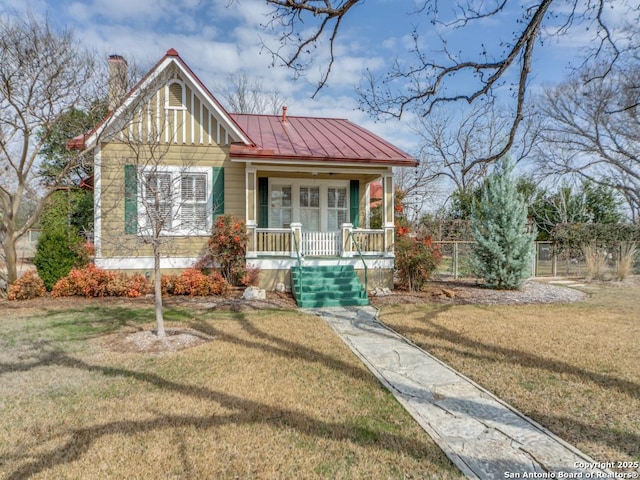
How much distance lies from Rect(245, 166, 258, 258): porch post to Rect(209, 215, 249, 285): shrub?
159 mm

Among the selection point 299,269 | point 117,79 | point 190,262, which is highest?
point 117,79

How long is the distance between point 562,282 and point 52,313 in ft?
51.4

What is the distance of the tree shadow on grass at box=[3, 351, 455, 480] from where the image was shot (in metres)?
2.87

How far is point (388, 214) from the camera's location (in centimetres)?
1137

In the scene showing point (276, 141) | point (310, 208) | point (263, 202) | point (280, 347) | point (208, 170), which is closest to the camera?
point (280, 347)

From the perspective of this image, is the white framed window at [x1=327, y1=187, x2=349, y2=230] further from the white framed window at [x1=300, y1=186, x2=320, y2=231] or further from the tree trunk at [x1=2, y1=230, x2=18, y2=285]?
the tree trunk at [x1=2, y1=230, x2=18, y2=285]

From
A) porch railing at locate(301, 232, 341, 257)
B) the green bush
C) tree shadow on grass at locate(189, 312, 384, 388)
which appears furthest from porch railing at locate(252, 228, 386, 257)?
the green bush

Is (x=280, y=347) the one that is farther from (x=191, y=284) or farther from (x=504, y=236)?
(x=504, y=236)

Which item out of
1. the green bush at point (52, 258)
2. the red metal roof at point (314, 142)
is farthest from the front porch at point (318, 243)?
the green bush at point (52, 258)

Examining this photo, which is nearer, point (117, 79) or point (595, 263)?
point (117, 79)

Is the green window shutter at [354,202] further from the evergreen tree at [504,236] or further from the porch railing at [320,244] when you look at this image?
the evergreen tree at [504,236]

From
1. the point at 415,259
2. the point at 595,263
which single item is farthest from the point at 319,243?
the point at 595,263

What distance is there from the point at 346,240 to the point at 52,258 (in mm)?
7912

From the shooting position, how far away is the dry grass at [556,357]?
11.2 ft
